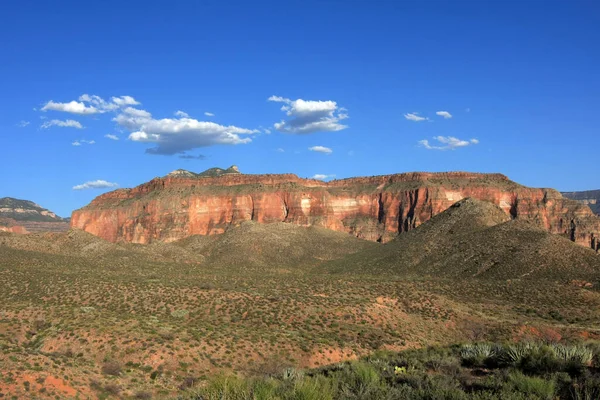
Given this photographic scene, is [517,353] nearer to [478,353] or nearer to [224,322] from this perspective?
[478,353]

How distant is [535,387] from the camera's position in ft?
Answer: 36.1

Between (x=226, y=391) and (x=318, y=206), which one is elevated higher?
(x=318, y=206)

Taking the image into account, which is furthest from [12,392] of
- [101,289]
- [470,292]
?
[470,292]

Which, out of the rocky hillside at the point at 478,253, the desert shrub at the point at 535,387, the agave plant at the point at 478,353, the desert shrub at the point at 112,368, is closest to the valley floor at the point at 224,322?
the desert shrub at the point at 112,368

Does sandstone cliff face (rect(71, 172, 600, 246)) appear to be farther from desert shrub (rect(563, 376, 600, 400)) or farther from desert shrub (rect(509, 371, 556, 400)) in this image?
desert shrub (rect(509, 371, 556, 400))

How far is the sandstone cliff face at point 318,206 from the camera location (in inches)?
4451

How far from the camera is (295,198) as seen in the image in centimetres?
11788

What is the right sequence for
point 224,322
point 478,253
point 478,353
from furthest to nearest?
1. point 478,253
2. point 224,322
3. point 478,353

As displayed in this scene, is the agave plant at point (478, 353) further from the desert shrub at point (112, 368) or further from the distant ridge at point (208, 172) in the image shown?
the distant ridge at point (208, 172)

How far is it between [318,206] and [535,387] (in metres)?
107

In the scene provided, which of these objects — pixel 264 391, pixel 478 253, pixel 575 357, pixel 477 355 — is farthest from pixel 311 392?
pixel 478 253

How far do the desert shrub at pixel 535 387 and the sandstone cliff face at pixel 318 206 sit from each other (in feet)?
328

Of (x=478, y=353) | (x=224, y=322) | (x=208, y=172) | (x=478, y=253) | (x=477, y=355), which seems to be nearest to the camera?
(x=477, y=355)

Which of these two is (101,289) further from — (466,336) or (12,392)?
(466,336)
